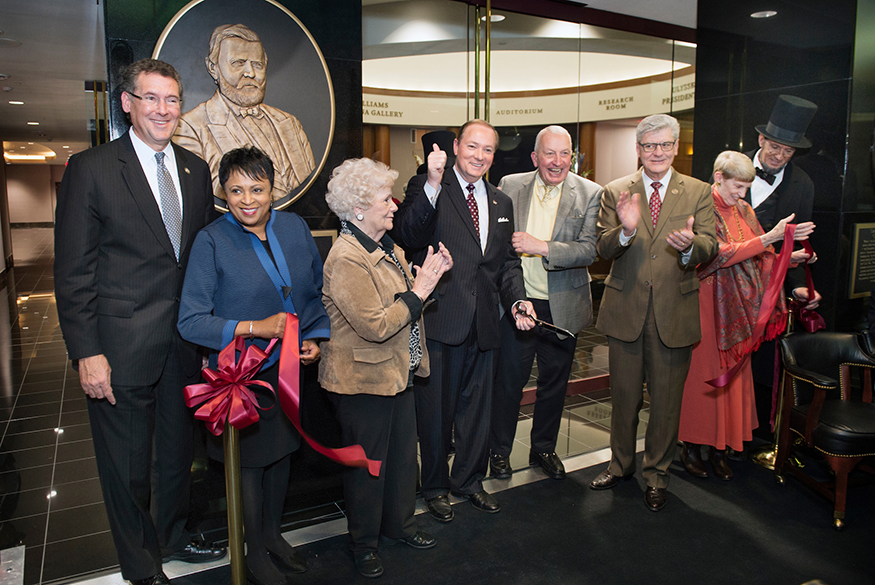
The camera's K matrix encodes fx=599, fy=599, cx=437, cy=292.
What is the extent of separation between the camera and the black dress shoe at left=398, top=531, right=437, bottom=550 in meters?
2.90

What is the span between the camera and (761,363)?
13.9 feet

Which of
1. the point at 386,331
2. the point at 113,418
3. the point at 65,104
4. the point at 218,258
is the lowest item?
the point at 113,418

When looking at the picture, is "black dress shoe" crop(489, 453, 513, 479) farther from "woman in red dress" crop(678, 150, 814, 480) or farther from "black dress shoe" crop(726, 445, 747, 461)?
"black dress shoe" crop(726, 445, 747, 461)

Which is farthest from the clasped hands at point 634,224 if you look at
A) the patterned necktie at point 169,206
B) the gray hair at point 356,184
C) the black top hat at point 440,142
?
the patterned necktie at point 169,206

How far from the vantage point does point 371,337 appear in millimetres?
2453

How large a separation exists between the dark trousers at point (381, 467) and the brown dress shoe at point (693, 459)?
1.88 m

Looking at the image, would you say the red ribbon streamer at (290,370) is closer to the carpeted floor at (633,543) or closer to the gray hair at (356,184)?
the gray hair at (356,184)

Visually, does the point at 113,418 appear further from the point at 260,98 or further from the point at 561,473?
the point at 561,473

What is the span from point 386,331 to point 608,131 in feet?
13.1

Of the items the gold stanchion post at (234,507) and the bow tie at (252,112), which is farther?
the bow tie at (252,112)

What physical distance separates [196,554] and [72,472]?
1.77m

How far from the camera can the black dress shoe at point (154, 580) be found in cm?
249

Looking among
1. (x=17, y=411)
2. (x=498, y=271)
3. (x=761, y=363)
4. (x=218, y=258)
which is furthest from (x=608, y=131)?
(x=17, y=411)

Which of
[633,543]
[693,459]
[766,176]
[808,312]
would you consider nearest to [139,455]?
[633,543]
